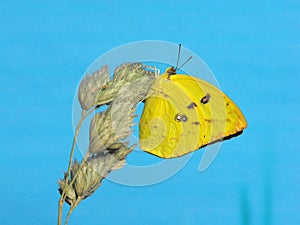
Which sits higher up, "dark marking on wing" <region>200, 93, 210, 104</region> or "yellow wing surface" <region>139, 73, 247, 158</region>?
"dark marking on wing" <region>200, 93, 210, 104</region>

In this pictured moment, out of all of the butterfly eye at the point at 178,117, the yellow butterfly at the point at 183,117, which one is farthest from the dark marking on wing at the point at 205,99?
the butterfly eye at the point at 178,117

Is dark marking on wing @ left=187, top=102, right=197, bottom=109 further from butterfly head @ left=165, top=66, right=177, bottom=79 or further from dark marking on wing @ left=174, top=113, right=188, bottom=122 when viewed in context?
butterfly head @ left=165, top=66, right=177, bottom=79

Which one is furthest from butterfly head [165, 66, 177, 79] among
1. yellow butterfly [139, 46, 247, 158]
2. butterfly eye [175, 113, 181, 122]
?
butterfly eye [175, 113, 181, 122]

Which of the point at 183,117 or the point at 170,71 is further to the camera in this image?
the point at 183,117

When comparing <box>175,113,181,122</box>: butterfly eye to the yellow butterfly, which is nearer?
the yellow butterfly

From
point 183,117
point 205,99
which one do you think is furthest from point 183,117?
point 205,99

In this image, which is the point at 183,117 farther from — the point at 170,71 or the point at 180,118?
the point at 170,71

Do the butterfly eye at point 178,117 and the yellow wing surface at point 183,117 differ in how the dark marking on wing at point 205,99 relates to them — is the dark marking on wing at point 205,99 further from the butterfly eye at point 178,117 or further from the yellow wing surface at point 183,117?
the butterfly eye at point 178,117

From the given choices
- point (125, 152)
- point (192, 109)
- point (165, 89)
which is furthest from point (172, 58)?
point (192, 109)
